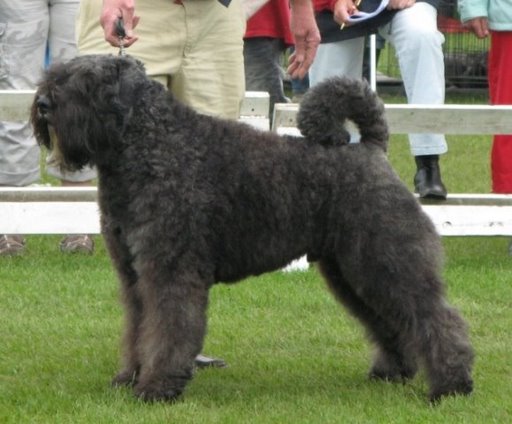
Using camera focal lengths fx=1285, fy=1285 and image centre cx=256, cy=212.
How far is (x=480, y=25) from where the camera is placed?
897 centimetres

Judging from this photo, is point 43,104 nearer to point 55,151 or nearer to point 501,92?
point 55,151

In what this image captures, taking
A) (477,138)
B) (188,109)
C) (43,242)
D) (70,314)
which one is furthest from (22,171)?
(477,138)

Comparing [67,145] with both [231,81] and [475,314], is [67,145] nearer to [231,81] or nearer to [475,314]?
[231,81]

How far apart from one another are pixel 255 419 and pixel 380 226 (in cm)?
97

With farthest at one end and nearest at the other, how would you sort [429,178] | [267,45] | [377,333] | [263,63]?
[263,63], [267,45], [429,178], [377,333]

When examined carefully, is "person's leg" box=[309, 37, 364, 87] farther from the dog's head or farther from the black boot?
the dog's head

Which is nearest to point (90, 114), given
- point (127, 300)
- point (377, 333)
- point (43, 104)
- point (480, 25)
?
point (43, 104)

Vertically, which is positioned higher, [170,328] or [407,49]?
[407,49]

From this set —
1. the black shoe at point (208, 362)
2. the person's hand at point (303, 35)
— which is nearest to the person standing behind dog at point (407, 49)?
the person's hand at point (303, 35)

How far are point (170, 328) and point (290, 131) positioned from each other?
311cm

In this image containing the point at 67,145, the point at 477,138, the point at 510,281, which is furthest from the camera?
the point at 477,138

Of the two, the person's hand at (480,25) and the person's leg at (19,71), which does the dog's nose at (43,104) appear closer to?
the person's leg at (19,71)

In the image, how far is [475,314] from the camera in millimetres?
7285

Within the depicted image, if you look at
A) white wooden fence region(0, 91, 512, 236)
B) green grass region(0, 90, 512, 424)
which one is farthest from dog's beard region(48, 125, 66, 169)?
white wooden fence region(0, 91, 512, 236)
